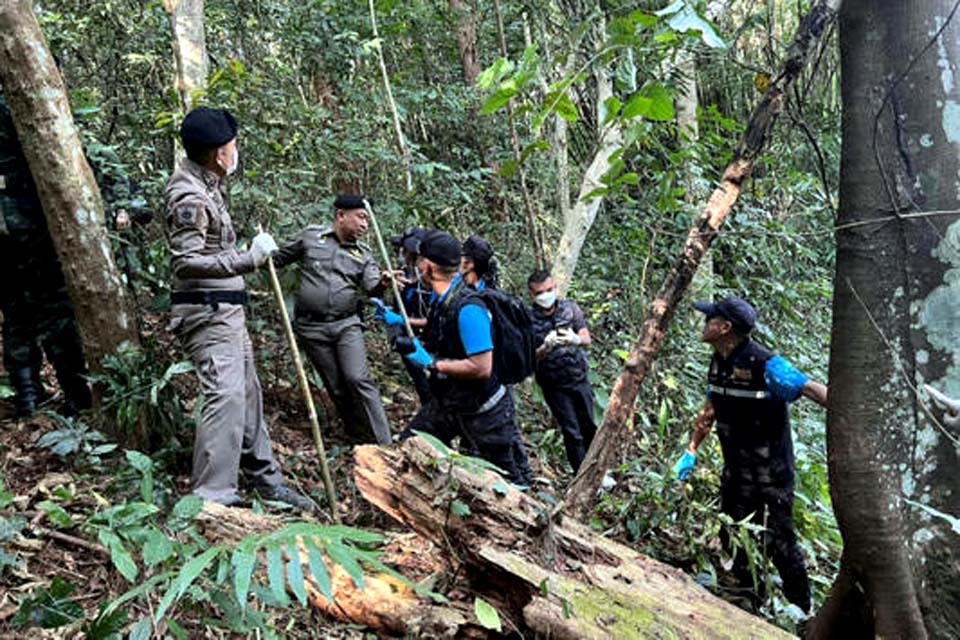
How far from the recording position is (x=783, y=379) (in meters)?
4.36

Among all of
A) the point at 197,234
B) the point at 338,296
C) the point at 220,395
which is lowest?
the point at 220,395

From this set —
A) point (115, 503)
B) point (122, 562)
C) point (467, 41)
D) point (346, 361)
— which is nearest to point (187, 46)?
point (346, 361)

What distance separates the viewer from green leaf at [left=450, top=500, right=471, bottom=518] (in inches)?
121

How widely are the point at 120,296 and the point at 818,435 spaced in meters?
7.12

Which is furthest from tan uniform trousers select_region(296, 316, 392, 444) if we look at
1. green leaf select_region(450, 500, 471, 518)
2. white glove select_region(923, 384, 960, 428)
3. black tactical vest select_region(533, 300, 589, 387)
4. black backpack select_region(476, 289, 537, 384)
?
white glove select_region(923, 384, 960, 428)

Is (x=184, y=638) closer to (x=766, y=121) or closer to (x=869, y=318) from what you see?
(x=869, y=318)

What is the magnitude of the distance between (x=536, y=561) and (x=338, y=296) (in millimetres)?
2822

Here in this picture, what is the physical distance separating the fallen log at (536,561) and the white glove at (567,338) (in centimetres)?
263

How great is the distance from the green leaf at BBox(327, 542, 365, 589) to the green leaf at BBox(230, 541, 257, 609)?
204mm

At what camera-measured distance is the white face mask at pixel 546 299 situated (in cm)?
608

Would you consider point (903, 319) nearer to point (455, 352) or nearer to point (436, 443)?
point (436, 443)

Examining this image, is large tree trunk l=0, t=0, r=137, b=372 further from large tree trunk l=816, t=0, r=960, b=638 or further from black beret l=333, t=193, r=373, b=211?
large tree trunk l=816, t=0, r=960, b=638

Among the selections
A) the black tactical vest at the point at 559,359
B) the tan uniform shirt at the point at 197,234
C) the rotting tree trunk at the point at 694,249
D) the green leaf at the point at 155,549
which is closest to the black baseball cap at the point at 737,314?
the rotting tree trunk at the point at 694,249

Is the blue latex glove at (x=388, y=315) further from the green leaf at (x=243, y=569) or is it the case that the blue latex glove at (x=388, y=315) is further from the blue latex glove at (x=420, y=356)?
the green leaf at (x=243, y=569)
